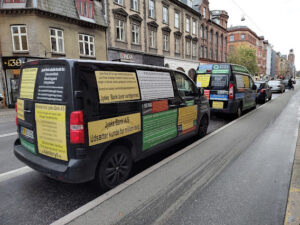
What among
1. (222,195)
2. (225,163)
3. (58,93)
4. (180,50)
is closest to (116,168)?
(58,93)

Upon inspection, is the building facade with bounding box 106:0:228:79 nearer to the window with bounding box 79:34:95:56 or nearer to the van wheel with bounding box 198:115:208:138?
the window with bounding box 79:34:95:56

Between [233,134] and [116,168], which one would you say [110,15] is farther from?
[116,168]

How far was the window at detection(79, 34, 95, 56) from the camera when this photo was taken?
1745cm

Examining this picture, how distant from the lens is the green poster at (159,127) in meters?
3.89

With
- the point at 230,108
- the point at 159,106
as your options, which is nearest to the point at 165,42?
the point at 230,108

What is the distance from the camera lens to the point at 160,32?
24047 millimetres

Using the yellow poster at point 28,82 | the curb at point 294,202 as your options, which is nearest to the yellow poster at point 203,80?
the curb at point 294,202

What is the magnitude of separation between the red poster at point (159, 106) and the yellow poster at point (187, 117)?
62 centimetres

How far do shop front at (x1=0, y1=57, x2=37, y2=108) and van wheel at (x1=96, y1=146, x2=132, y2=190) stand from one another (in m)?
14.6

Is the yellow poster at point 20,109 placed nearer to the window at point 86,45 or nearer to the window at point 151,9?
the window at point 86,45

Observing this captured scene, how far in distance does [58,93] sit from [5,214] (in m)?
1.74

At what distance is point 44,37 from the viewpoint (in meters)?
15.2

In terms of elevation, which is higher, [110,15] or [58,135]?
[110,15]

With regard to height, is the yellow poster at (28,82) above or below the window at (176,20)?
below
